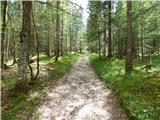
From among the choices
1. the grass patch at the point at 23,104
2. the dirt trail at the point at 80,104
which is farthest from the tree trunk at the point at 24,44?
the dirt trail at the point at 80,104

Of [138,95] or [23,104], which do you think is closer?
[23,104]

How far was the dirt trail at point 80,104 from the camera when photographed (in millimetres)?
10961

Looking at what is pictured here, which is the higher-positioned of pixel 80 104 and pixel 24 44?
pixel 24 44

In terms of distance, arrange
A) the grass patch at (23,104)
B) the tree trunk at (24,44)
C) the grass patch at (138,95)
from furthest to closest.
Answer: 1. the tree trunk at (24,44)
2. the grass patch at (23,104)
3. the grass patch at (138,95)

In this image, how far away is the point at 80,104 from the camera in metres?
12.7

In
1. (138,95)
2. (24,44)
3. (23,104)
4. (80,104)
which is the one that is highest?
(24,44)

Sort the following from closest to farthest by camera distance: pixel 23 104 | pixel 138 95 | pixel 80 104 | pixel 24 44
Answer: pixel 23 104 < pixel 138 95 < pixel 80 104 < pixel 24 44

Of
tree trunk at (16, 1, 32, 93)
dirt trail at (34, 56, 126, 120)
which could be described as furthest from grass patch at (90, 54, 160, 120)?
tree trunk at (16, 1, 32, 93)

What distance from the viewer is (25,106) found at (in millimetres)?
11891

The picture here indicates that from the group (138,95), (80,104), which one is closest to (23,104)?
(80,104)

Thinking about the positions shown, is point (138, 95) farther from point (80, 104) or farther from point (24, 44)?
point (24, 44)

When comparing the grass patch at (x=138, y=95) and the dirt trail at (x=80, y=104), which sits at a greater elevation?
the grass patch at (x=138, y=95)

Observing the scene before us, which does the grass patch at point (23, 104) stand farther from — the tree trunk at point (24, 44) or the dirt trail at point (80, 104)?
the tree trunk at point (24, 44)

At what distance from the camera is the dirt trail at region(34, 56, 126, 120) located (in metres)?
11.0
